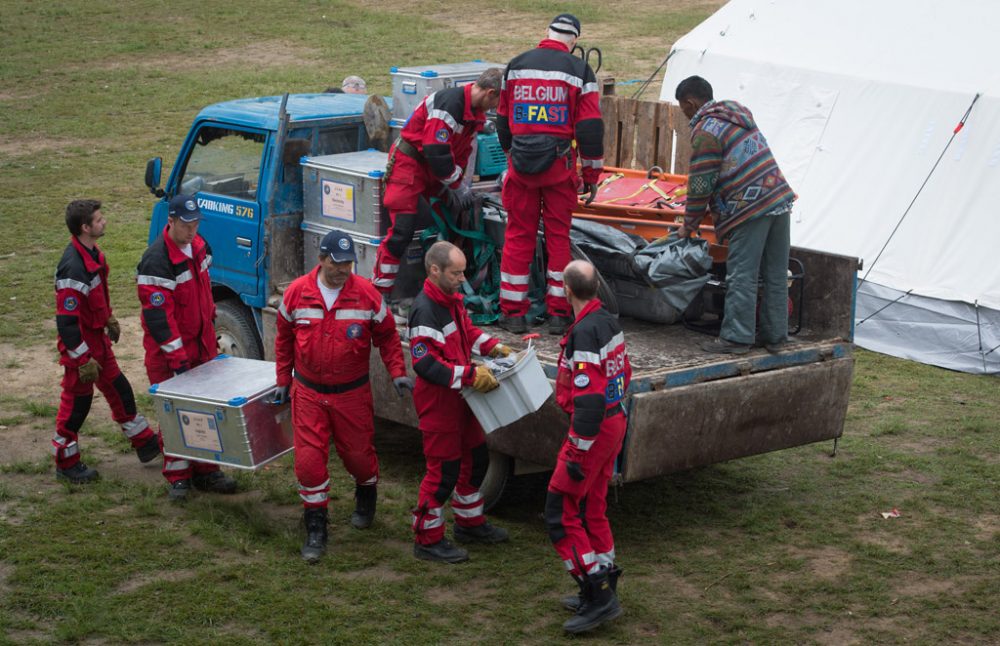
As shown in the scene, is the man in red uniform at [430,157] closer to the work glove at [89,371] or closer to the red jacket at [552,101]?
the red jacket at [552,101]

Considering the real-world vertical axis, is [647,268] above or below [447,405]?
above

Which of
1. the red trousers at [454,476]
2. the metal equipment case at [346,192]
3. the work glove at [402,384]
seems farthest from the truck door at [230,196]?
the red trousers at [454,476]

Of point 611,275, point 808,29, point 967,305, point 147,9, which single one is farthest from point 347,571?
point 147,9

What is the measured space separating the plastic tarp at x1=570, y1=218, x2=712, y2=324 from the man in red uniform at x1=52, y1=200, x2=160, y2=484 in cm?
290

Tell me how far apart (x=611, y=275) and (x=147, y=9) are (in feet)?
70.3

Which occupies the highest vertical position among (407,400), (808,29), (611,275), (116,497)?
(808,29)

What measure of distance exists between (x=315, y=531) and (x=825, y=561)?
2.77 meters

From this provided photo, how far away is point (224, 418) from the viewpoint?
6.84 m

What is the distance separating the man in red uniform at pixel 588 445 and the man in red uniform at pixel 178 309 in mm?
2488

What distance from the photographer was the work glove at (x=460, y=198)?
26.1 feet

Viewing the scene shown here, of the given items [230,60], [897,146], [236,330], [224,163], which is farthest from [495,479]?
[230,60]

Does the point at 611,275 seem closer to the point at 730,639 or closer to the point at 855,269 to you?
the point at 855,269

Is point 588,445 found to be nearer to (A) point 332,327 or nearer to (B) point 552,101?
(A) point 332,327

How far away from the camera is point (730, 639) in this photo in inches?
234
